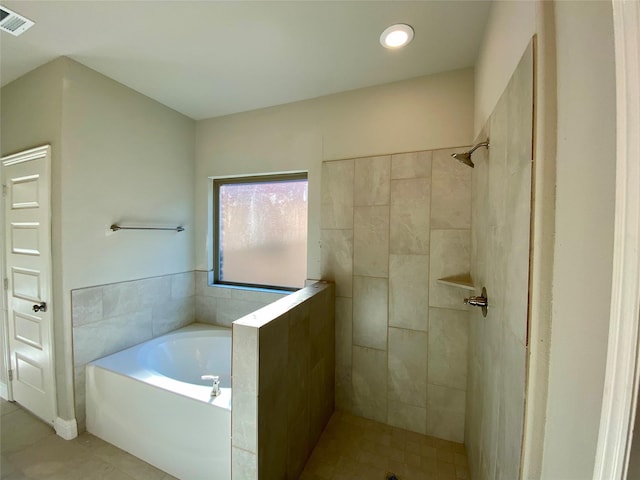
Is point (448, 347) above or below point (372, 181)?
below

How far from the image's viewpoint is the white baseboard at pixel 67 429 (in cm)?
170

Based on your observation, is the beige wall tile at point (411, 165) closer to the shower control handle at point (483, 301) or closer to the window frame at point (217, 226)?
the shower control handle at point (483, 301)

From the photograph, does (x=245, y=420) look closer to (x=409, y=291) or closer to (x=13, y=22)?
(x=409, y=291)

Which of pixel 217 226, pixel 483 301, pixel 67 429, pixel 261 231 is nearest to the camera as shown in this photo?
pixel 483 301

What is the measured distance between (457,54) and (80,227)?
9.05ft

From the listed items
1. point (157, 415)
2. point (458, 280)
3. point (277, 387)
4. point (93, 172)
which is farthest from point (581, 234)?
point (93, 172)

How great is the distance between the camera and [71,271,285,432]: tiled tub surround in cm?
174

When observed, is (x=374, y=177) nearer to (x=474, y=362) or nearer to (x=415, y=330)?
(x=415, y=330)

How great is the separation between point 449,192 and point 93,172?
251 cm

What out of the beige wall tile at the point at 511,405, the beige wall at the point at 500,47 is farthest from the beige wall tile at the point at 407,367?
the beige wall at the point at 500,47

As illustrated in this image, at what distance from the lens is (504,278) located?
36.5 inches

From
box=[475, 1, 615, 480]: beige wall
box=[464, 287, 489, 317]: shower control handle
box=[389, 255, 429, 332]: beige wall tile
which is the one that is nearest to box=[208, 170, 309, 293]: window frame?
box=[389, 255, 429, 332]: beige wall tile

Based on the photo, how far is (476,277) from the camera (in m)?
1.42

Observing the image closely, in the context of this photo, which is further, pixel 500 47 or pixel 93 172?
pixel 93 172
